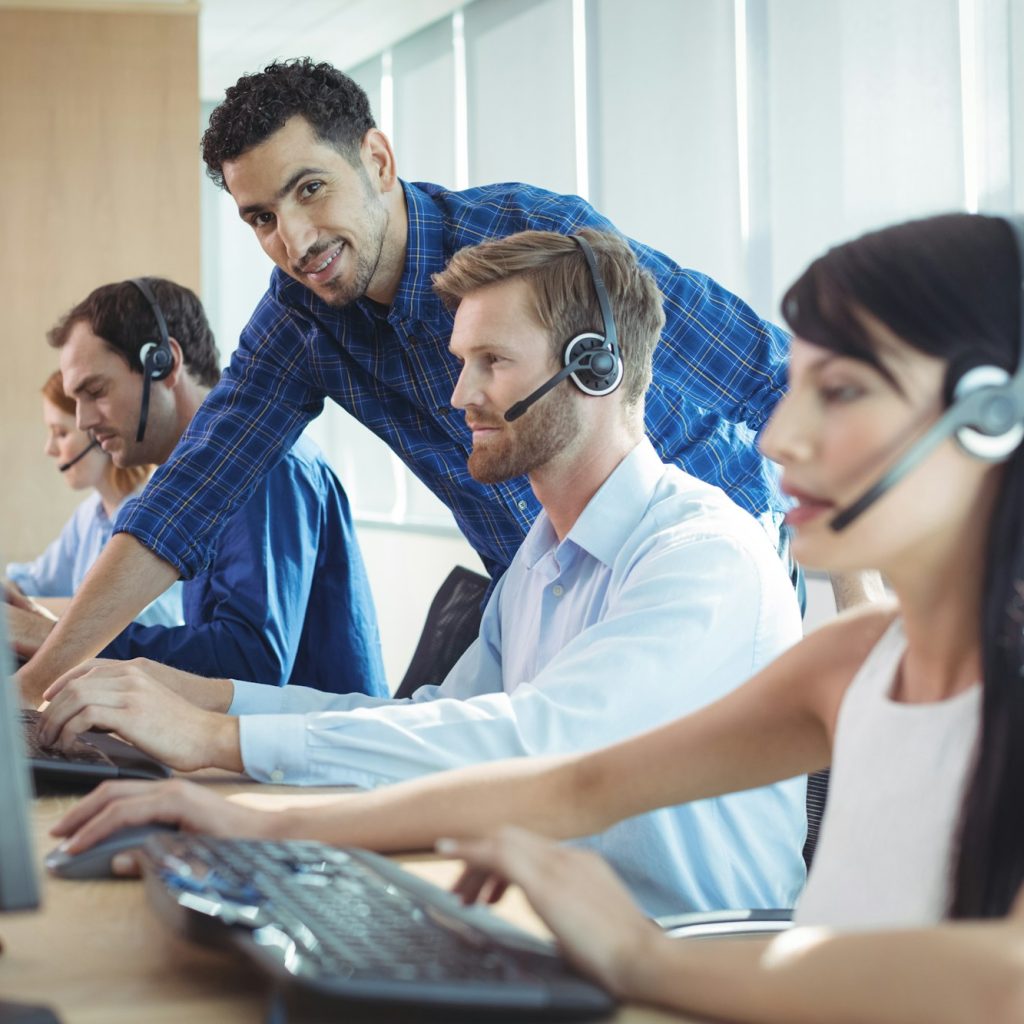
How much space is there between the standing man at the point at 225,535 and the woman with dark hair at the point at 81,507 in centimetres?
27

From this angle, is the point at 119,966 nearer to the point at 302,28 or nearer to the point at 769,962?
the point at 769,962

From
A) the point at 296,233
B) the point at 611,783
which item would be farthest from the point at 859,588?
the point at 296,233

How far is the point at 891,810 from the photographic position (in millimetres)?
850

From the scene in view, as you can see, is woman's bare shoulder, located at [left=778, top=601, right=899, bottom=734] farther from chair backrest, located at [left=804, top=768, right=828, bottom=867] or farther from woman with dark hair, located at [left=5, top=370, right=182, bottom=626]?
woman with dark hair, located at [left=5, top=370, right=182, bottom=626]

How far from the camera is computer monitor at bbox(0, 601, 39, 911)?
669 millimetres

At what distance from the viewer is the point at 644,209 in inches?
170

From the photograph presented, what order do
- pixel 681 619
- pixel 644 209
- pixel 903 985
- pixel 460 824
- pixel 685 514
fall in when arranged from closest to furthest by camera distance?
1. pixel 903 985
2. pixel 460 824
3. pixel 681 619
4. pixel 685 514
5. pixel 644 209

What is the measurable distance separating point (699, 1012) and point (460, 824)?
15.6 inches

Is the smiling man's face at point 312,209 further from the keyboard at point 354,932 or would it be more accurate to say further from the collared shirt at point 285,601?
the keyboard at point 354,932

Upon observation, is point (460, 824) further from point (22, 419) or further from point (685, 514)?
point (22, 419)

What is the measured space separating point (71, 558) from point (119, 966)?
9.47 ft

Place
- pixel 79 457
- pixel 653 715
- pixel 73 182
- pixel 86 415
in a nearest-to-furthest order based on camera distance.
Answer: pixel 653 715 < pixel 86 415 < pixel 79 457 < pixel 73 182

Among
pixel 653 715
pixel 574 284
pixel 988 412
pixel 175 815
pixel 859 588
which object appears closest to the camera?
pixel 988 412

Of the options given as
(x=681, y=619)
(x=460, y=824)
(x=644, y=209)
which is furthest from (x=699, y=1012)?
(x=644, y=209)
